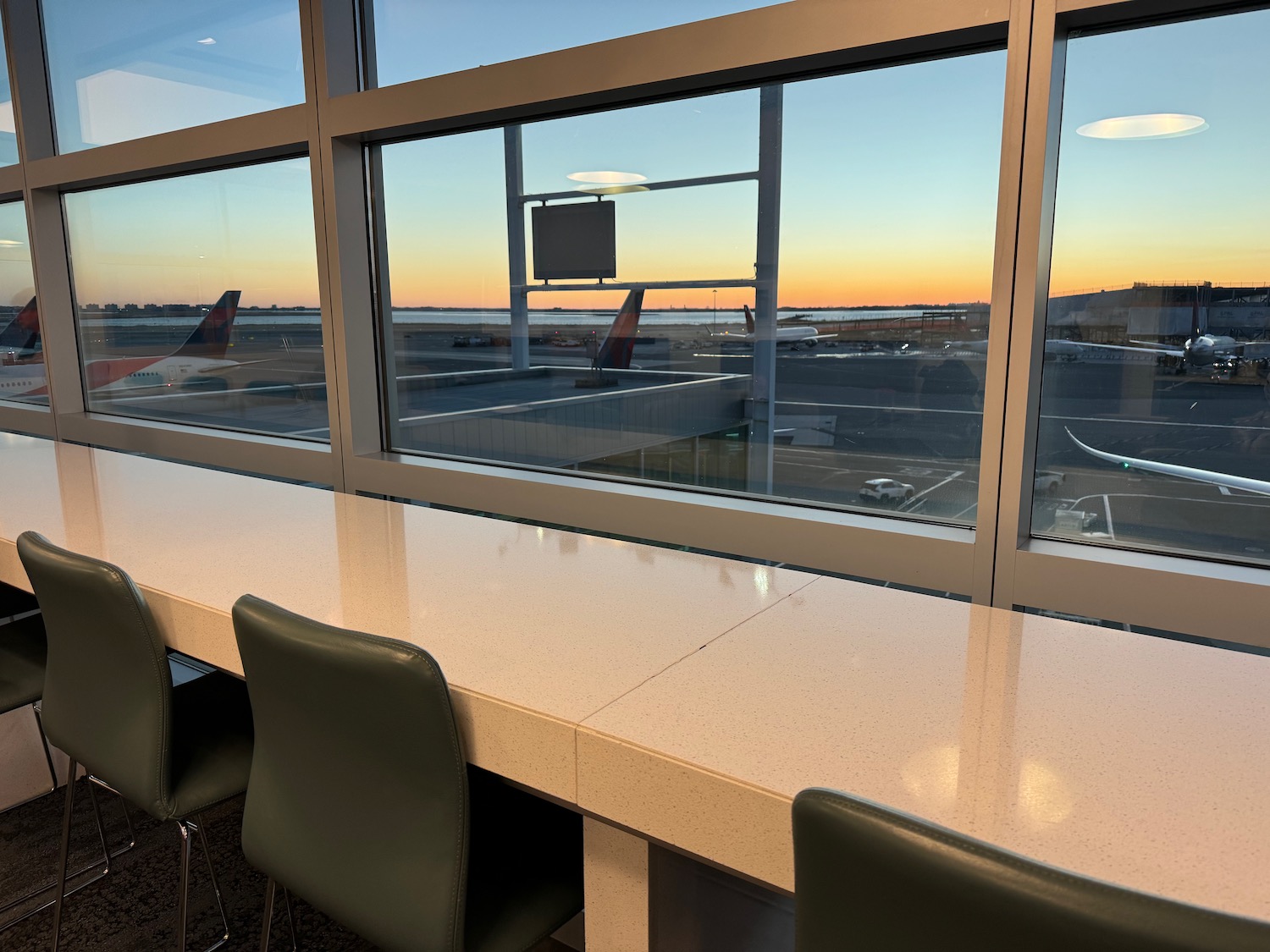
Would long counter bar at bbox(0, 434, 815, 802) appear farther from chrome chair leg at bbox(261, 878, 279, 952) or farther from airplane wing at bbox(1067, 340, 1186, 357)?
airplane wing at bbox(1067, 340, 1186, 357)

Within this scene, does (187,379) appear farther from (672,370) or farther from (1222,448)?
(1222,448)

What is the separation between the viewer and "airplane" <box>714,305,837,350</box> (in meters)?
2.18

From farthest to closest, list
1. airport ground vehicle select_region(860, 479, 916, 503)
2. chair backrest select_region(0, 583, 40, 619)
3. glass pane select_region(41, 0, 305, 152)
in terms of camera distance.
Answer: glass pane select_region(41, 0, 305, 152) < chair backrest select_region(0, 583, 40, 619) < airport ground vehicle select_region(860, 479, 916, 503)

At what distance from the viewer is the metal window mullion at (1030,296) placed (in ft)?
5.36

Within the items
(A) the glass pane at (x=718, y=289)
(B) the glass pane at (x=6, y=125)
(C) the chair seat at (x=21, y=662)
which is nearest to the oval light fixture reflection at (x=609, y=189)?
(A) the glass pane at (x=718, y=289)

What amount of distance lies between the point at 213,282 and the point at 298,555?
2.23 m

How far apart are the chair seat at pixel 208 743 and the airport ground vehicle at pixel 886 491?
148 centimetres

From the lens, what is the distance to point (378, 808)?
1163mm

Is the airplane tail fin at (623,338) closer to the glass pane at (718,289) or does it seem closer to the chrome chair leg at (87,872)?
the glass pane at (718,289)

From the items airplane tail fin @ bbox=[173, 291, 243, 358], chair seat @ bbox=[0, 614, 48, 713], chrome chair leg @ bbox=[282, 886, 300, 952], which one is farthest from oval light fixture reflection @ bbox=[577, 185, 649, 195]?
chrome chair leg @ bbox=[282, 886, 300, 952]

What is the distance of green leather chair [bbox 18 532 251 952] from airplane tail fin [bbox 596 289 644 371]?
1.39m

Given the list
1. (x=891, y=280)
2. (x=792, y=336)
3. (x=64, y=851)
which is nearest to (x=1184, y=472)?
(x=891, y=280)

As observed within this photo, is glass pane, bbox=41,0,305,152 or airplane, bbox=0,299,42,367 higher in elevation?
glass pane, bbox=41,0,305,152

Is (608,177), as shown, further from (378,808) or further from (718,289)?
(378,808)
